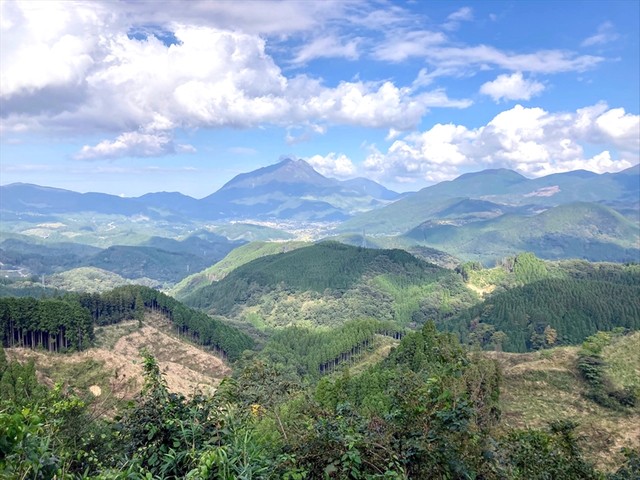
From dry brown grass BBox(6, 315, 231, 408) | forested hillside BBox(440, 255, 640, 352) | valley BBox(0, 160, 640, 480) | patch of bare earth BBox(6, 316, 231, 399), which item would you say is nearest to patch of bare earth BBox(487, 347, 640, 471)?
valley BBox(0, 160, 640, 480)

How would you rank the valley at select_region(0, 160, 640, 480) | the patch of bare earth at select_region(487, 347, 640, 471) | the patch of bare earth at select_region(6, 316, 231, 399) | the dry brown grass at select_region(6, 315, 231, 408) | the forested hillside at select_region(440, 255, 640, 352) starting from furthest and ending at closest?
1. the forested hillside at select_region(440, 255, 640, 352)
2. the patch of bare earth at select_region(6, 316, 231, 399)
3. the dry brown grass at select_region(6, 315, 231, 408)
4. the patch of bare earth at select_region(487, 347, 640, 471)
5. the valley at select_region(0, 160, 640, 480)

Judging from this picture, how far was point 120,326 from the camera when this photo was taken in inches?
4323

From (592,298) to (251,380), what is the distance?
6971 inches

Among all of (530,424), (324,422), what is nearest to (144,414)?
(324,422)

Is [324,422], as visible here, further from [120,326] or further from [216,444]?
[120,326]

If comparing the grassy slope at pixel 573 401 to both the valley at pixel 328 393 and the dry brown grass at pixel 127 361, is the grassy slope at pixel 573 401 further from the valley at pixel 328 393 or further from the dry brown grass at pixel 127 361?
the dry brown grass at pixel 127 361

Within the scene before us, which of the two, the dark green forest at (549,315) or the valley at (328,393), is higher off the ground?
the valley at (328,393)

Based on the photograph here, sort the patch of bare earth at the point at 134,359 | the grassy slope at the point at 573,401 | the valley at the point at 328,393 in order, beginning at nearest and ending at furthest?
the valley at the point at 328,393, the grassy slope at the point at 573,401, the patch of bare earth at the point at 134,359

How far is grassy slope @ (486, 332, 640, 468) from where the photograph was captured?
123 ft

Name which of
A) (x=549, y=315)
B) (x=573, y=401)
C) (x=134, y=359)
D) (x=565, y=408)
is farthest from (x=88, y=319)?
(x=549, y=315)

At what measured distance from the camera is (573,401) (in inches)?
1861

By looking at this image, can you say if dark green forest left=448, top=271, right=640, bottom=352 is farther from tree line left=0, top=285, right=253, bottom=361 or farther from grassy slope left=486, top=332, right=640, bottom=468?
tree line left=0, top=285, right=253, bottom=361

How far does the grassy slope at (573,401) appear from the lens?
123 ft

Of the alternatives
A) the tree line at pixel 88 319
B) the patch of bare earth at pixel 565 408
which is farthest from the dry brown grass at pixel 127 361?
the patch of bare earth at pixel 565 408
